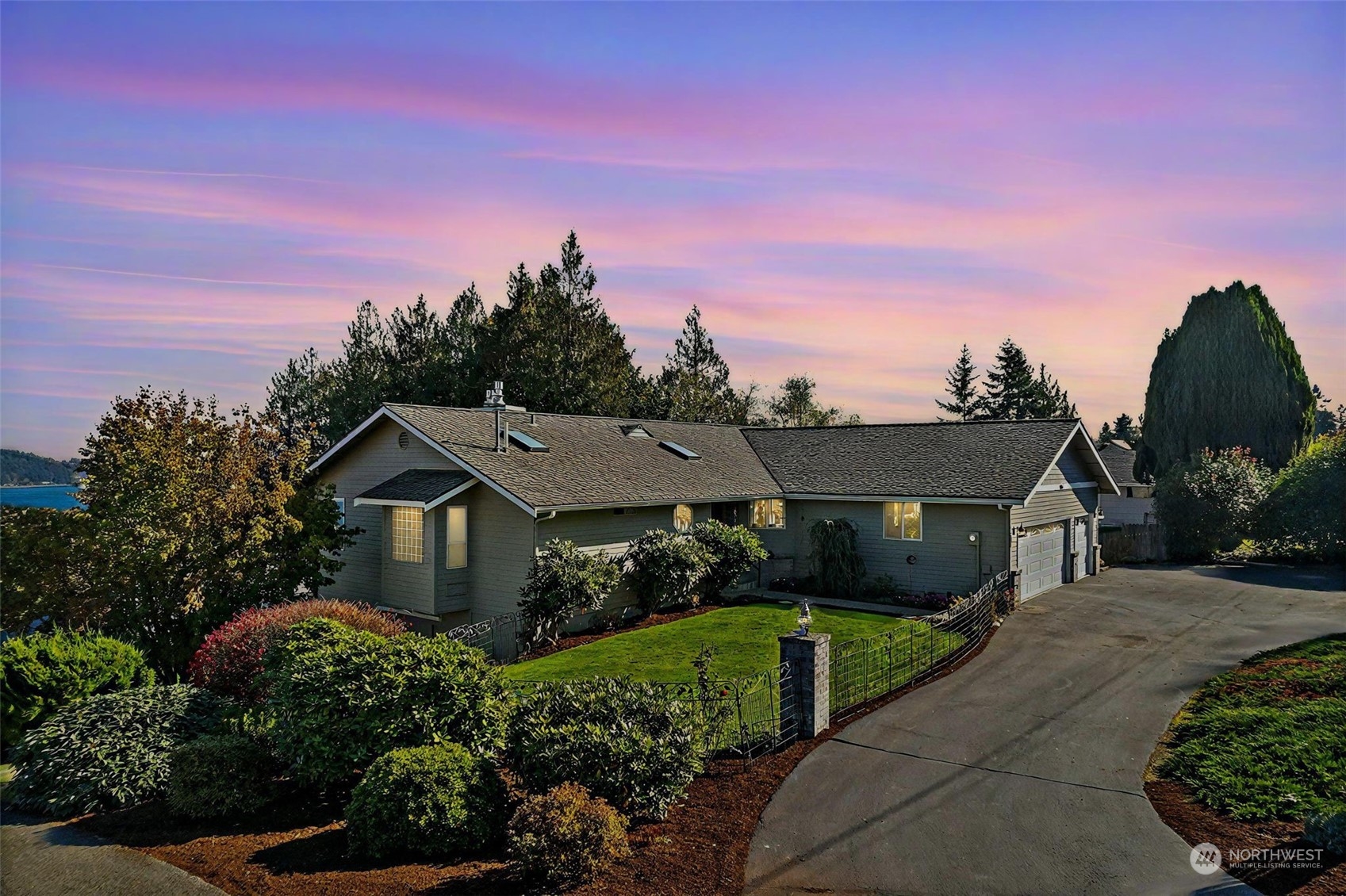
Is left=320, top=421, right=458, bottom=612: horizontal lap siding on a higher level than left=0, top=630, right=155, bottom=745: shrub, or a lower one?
higher

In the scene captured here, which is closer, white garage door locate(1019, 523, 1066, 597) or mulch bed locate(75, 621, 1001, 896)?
mulch bed locate(75, 621, 1001, 896)

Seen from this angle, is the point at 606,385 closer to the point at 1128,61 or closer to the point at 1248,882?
the point at 1128,61

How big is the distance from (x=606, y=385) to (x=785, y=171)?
96.3ft

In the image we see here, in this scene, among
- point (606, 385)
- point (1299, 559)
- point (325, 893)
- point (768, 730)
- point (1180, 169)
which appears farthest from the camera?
point (606, 385)

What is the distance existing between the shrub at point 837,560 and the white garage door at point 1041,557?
181 inches

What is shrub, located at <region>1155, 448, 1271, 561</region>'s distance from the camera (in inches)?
1170

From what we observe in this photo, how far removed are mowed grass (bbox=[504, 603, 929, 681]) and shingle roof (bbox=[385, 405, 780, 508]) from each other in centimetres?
345

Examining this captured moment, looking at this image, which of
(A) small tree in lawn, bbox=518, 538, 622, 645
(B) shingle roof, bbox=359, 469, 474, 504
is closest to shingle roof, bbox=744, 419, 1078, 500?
(A) small tree in lawn, bbox=518, 538, 622, 645

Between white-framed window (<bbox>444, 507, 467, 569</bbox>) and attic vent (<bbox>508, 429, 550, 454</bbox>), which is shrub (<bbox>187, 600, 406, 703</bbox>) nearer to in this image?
white-framed window (<bbox>444, 507, 467, 569</bbox>)

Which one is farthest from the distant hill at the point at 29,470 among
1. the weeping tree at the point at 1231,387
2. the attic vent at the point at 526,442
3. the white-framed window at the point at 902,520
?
the weeping tree at the point at 1231,387

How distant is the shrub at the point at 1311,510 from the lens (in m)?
28.3

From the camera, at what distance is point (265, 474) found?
16875 mm

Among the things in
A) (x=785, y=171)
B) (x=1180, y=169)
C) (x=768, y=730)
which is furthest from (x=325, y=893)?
(x=1180, y=169)

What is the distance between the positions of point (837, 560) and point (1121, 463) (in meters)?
34.4
